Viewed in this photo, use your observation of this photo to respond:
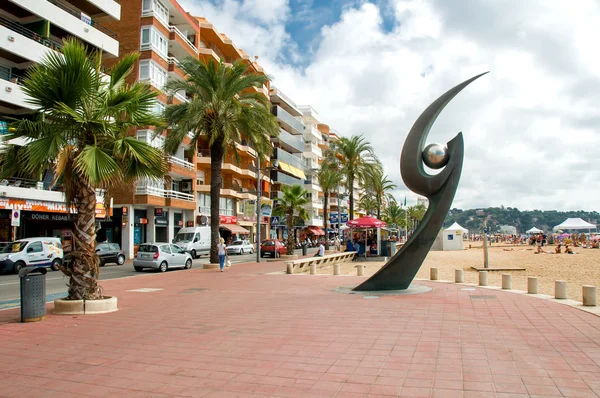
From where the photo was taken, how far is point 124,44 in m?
38.6

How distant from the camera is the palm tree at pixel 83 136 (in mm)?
9797

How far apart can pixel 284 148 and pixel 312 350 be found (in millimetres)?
63251

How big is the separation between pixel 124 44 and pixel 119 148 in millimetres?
32132

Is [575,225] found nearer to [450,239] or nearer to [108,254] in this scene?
[450,239]

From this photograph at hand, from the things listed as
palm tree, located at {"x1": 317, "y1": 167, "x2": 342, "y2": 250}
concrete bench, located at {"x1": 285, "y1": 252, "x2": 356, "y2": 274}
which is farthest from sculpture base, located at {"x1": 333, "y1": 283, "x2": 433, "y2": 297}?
palm tree, located at {"x1": 317, "y1": 167, "x2": 342, "y2": 250}

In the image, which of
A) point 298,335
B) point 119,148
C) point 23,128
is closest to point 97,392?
point 298,335

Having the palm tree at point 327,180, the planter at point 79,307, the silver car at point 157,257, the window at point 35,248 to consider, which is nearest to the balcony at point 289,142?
the palm tree at point 327,180

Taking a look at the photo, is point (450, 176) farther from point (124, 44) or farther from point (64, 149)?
point (124, 44)

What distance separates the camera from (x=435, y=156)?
13.0 meters

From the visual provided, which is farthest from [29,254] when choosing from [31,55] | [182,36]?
[182,36]

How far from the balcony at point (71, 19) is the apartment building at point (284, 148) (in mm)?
29884

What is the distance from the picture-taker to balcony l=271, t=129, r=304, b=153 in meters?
64.8

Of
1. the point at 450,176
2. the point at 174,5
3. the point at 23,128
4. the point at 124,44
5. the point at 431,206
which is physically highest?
the point at 174,5

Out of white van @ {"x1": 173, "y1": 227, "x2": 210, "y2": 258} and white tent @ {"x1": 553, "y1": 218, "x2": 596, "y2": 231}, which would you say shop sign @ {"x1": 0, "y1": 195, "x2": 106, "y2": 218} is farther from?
white tent @ {"x1": 553, "y1": 218, "x2": 596, "y2": 231}
